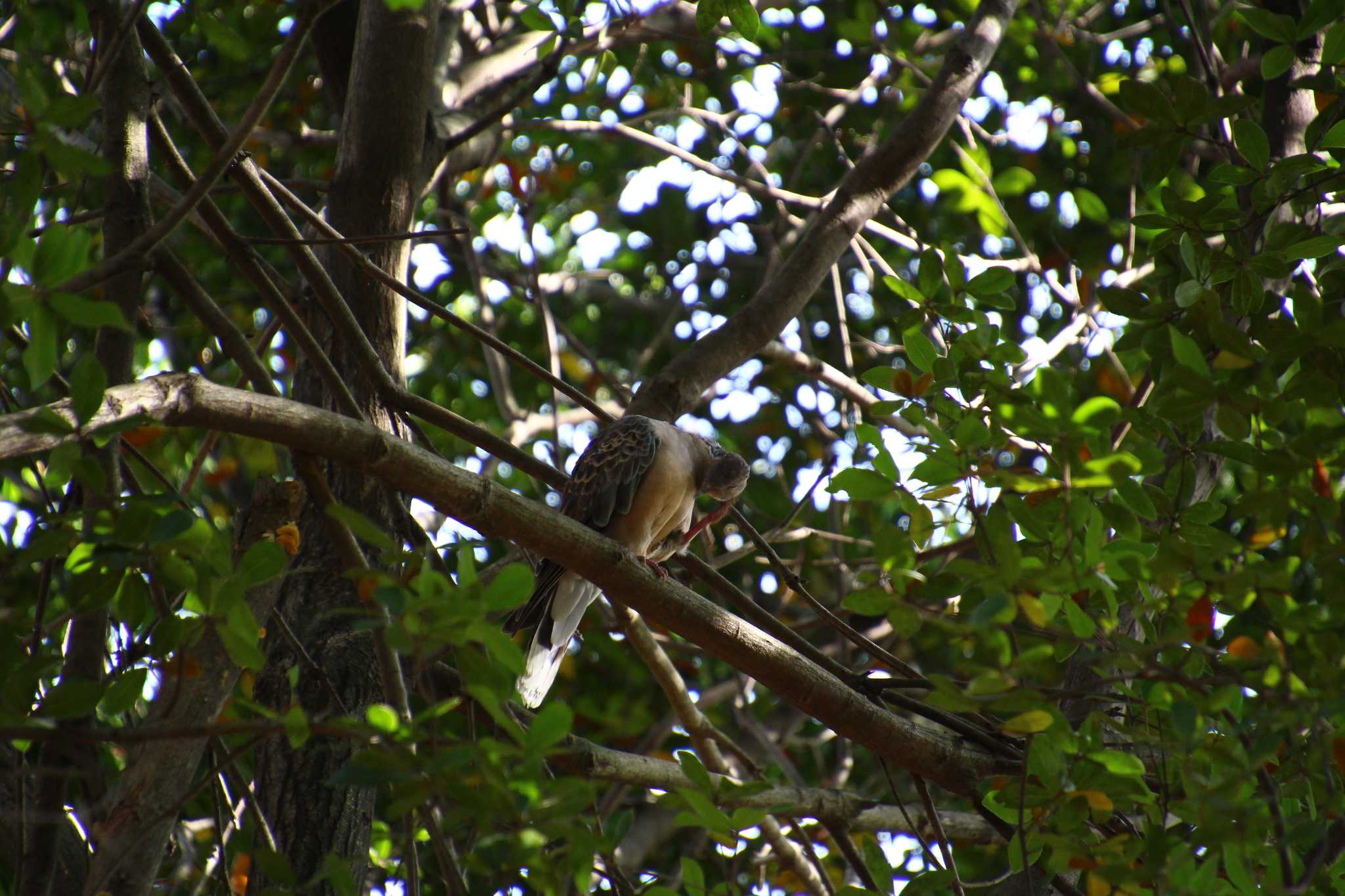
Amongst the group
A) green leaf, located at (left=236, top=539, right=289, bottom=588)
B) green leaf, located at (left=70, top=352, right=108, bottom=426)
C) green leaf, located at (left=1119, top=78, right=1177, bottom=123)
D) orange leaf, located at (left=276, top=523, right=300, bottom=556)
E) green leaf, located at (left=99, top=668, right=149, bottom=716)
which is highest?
green leaf, located at (left=1119, top=78, right=1177, bottom=123)

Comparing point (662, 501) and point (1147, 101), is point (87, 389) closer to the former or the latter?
point (1147, 101)

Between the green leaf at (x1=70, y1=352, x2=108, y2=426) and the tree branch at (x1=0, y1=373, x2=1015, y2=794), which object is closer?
the green leaf at (x1=70, y1=352, x2=108, y2=426)

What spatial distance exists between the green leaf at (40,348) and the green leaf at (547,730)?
103 cm

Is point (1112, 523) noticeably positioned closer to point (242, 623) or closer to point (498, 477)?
point (242, 623)

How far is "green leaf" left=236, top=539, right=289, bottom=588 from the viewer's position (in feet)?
6.94

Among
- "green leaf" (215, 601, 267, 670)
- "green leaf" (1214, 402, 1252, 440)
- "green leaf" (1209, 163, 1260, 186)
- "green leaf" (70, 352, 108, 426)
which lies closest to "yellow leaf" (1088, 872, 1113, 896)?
"green leaf" (1214, 402, 1252, 440)

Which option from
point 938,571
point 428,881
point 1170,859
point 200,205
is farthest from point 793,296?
point 428,881

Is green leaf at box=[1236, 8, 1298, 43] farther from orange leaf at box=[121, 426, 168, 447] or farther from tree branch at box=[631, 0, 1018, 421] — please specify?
orange leaf at box=[121, 426, 168, 447]

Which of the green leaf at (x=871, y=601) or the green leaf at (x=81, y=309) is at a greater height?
the green leaf at (x=81, y=309)

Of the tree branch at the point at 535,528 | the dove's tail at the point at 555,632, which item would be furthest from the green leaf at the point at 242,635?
the dove's tail at the point at 555,632

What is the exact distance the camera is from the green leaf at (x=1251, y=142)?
9.39ft

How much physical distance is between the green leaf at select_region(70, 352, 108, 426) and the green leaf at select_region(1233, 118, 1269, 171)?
2702mm

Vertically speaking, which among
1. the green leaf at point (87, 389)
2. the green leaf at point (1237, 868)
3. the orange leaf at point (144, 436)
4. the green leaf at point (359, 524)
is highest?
the orange leaf at point (144, 436)

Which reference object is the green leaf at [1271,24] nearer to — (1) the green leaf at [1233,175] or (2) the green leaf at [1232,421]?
→ (1) the green leaf at [1233,175]
